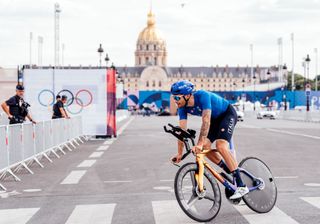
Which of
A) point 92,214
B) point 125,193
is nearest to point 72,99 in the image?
point 125,193

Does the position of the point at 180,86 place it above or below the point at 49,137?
above

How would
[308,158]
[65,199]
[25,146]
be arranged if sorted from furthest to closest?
[308,158]
[25,146]
[65,199]

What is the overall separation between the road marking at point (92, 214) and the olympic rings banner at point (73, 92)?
65.0 ft

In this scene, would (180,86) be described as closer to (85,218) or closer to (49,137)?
(85,218)

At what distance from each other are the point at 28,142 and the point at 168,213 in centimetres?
797

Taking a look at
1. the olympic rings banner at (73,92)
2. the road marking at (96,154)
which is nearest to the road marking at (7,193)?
the road marking at (96,154)

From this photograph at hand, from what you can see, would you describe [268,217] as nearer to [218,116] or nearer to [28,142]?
[218,116]

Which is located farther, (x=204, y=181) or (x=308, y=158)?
(x=308, y=158)

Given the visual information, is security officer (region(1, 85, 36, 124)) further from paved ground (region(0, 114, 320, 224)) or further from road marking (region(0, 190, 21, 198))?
road marking (region(0, 190, 21, 198))

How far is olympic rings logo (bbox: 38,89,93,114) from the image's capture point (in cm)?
2925

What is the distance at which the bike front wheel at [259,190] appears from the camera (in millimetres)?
8852

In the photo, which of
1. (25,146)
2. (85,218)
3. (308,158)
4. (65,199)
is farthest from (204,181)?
(308,158)

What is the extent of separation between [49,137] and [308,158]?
267 inches

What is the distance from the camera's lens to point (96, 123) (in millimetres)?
29734
